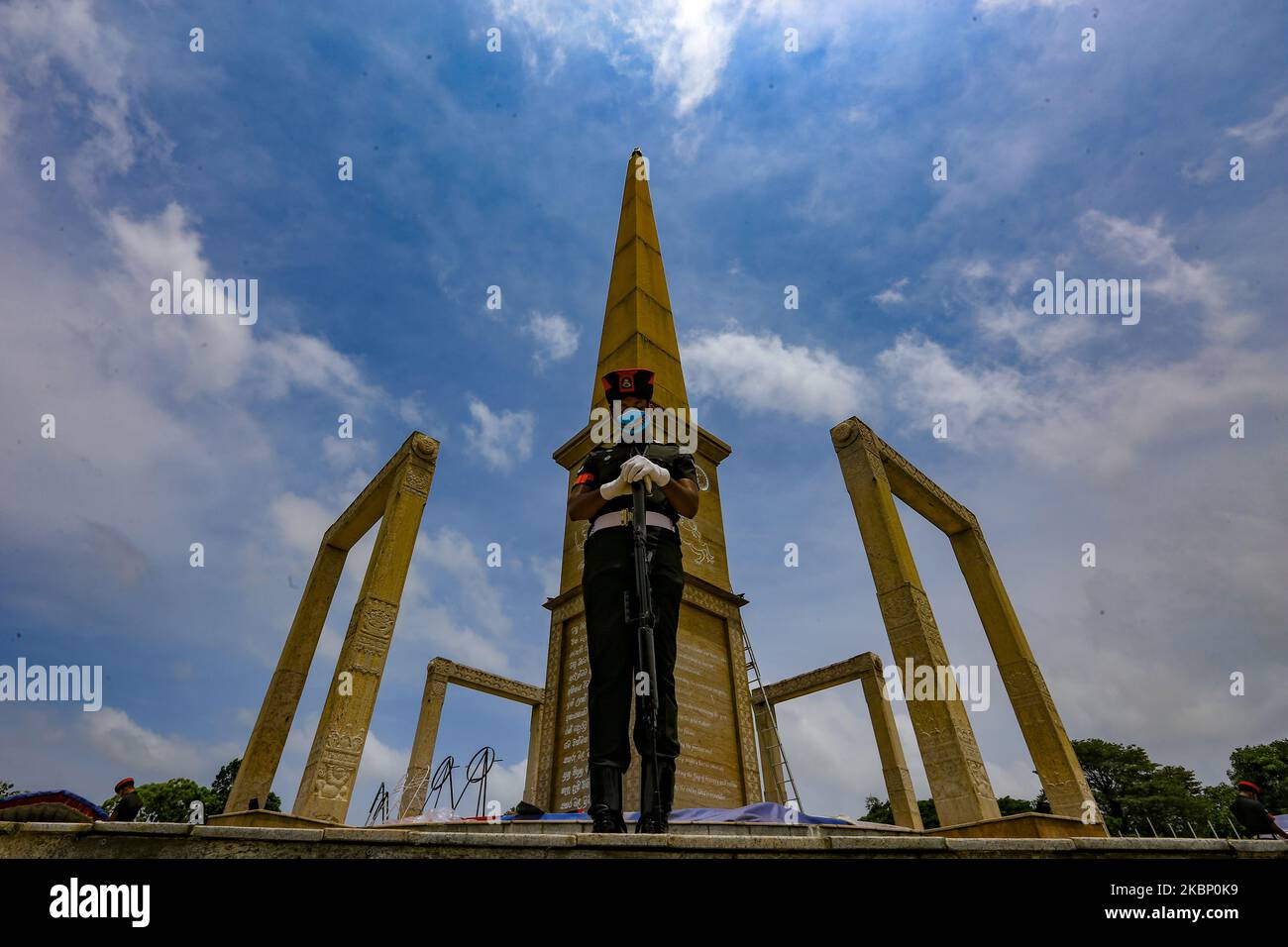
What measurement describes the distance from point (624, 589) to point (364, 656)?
6.87 m

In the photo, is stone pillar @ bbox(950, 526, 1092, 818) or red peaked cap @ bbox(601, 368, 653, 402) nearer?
red peaked cap @ bbox(601, 368, 653, 402)

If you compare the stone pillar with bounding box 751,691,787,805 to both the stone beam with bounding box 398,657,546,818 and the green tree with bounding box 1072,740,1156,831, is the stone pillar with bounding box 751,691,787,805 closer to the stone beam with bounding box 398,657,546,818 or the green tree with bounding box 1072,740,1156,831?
the stone beam with bounding box 398,657,546,818

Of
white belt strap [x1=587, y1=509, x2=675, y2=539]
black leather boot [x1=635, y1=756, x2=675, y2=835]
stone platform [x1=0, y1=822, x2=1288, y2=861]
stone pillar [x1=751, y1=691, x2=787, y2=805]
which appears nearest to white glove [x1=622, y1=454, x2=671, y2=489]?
white belt strap [x1=587, y1=509, x2=675, y2=539]

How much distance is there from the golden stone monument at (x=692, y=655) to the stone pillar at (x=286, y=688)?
3cm

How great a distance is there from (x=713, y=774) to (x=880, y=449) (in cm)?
584

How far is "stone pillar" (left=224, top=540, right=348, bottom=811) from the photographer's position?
1098cm

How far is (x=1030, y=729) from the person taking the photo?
11125 millimetres

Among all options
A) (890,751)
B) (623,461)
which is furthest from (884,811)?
(623,461)

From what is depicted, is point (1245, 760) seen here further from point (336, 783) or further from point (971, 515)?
point (336, 783)

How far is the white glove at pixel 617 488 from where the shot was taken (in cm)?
398

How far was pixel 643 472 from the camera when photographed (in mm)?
3898

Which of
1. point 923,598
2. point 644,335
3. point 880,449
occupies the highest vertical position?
point 644,335

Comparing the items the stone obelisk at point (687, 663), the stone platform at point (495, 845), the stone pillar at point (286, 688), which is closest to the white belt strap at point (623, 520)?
the stone platform at point (495, 845)
